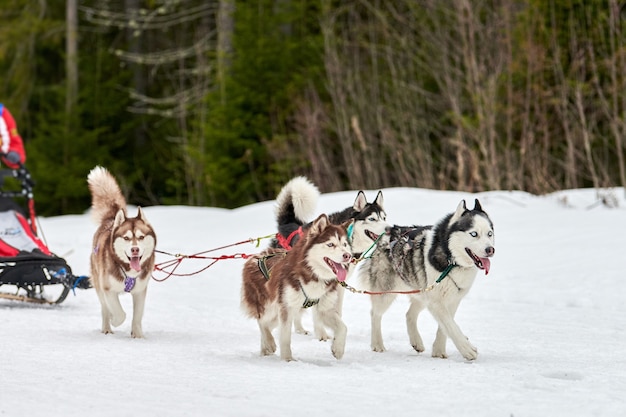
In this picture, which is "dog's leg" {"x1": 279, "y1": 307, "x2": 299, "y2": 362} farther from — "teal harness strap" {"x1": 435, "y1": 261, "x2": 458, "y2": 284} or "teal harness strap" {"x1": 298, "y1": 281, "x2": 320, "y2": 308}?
"teal harness strap" {"x1": 435, "y1": 261, "x2": 458, "y2": 284}

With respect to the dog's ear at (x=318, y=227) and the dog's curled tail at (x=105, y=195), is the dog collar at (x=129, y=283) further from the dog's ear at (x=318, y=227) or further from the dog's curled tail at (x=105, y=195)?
the dog's ear at (x=318, y=227)

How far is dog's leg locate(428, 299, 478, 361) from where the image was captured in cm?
511

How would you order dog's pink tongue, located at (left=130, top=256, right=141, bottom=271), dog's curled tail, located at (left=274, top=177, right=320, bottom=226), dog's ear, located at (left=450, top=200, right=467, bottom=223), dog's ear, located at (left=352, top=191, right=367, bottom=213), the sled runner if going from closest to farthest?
dog's ear, located at (left=450, top=200, right=467, bottom=223) < dog's pink tongue, located at (left=130, top=256, right=141, bottom=271) < dog's ear, located at (left=352, top=191, right=367, bottom=213) < dog's curled tail, located at (left=274, top=177, right=320, bottom=226) < the sled runner

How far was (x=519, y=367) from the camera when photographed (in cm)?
489

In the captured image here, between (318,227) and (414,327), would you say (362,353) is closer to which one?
(414,327)

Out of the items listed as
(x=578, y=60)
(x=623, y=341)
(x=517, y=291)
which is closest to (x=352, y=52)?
(x=578, y=60)

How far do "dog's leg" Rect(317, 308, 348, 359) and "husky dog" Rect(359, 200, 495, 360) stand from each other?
573 millimetres

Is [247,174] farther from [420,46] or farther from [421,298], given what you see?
[421,298]

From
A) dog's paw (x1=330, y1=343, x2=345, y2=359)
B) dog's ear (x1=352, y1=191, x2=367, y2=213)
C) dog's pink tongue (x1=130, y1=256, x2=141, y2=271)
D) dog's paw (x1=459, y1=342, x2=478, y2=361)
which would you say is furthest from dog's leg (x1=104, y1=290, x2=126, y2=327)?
dog's paw (x1=459, y1=342, x2=478, y2=361)

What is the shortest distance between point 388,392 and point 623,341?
8.00 feet

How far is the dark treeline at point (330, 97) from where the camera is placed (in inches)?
507

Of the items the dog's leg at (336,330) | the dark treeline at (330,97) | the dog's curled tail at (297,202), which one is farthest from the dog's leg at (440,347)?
the dark treeline at (330,97)

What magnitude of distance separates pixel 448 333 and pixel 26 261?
3.54 metres

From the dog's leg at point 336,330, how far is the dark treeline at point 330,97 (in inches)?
254
